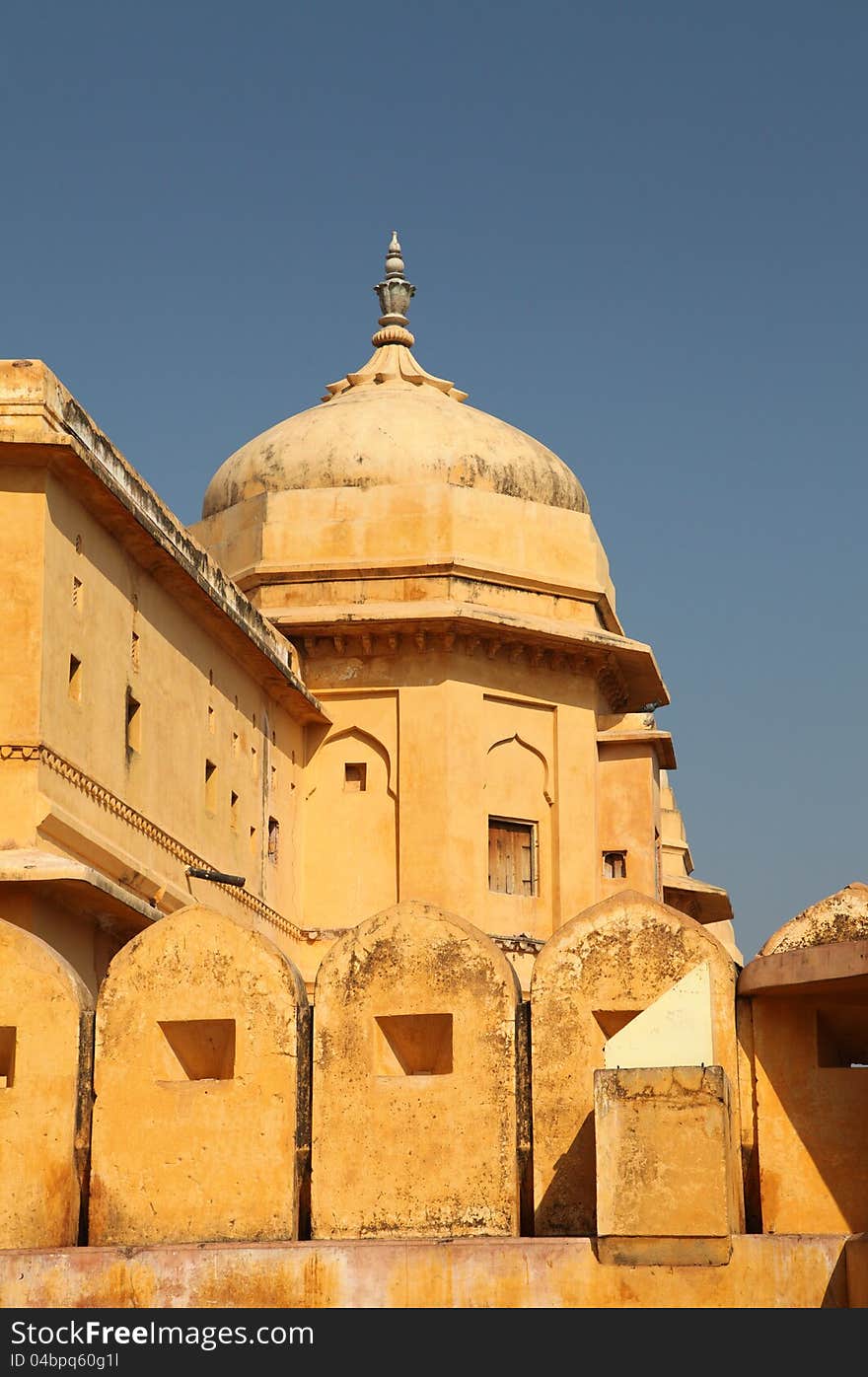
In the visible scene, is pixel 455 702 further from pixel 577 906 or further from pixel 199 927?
pixel 199 927

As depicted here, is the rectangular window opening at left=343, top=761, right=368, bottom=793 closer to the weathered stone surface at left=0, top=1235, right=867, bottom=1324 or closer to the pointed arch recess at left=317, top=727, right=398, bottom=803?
the pointed arch recess at left=317, top=727, right=398, bottom=803

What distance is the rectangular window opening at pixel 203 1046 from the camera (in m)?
11.4

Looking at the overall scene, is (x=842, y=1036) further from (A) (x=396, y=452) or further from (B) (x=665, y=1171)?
(A) (x=396, y=452)

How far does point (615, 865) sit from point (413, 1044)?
1452 cm

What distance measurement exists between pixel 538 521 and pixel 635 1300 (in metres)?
16.4

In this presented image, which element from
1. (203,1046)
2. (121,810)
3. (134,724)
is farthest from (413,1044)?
(134,724)

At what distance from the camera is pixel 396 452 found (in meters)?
25.6

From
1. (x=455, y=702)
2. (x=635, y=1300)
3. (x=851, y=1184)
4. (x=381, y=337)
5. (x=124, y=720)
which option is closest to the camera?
(x=635, y=1300)

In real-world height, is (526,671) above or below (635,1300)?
above

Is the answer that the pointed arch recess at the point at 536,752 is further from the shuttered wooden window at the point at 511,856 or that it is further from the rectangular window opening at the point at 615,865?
the rectangular window opening at the point at 615,865

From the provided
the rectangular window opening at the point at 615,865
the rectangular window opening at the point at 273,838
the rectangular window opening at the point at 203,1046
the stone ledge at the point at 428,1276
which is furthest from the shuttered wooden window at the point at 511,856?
the stone ledge at the point at 428,1276

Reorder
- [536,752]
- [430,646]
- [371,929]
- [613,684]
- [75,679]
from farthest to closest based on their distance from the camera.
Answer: [613,684] → [536,752] → [430,646] → [75,679] → [371,929]

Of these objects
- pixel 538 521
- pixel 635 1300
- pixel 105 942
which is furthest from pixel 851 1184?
pixel 538 521

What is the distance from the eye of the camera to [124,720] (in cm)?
1831
